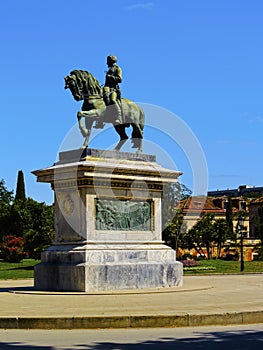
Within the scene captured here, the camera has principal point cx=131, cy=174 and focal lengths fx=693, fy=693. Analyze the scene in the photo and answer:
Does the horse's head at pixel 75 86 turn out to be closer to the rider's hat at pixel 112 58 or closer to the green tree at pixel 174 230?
the rider's hat at pixel 112 58

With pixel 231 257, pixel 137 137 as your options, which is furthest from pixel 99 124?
pixel 231 257

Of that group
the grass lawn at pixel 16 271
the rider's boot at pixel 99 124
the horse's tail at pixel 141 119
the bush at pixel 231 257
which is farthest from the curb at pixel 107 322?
the bush at pixel 231 257

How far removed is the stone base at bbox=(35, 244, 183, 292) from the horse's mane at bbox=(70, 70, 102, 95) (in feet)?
15.4

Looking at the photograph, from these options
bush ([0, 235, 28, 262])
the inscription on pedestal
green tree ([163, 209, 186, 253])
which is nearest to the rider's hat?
the inscription on pedestal

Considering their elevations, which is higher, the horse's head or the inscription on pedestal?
the horse's head

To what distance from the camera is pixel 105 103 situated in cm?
2064

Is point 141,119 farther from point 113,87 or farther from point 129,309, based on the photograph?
point 129,309

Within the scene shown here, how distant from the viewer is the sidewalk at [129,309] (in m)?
12.7

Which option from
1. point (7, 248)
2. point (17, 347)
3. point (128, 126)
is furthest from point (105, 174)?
point (7, 248)

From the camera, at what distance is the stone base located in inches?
728

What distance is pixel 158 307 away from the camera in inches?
552

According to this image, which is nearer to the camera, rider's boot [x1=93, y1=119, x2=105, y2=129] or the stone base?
the stone base

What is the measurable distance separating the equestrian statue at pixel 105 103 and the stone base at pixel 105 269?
3.21 meters

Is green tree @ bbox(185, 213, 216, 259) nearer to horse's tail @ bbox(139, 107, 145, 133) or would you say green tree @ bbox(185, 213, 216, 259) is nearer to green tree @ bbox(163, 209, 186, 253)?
green tree @ bbox(163, 209, 186, 253)
